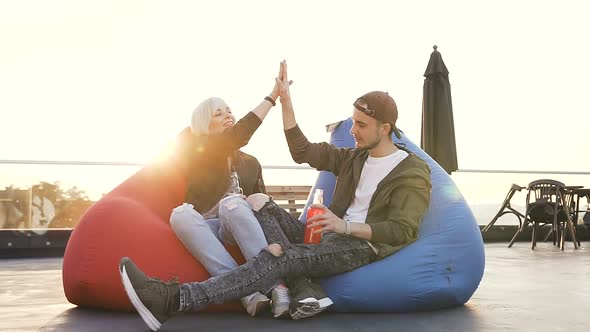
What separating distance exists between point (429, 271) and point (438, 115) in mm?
4614

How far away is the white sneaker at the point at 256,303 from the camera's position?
8.74ft

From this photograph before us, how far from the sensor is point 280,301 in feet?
8.50

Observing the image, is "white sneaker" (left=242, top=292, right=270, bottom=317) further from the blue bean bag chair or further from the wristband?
the wristband

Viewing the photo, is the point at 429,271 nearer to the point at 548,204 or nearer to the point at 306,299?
the point at 306,299

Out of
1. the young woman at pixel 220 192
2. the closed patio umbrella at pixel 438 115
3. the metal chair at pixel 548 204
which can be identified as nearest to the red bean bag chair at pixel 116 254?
the young woman at pixel 220 192

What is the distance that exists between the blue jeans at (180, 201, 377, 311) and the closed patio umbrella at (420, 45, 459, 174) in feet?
14.6

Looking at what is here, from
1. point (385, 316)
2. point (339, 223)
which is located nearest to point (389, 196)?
point (339, 223)

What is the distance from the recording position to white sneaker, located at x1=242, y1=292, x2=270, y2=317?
2664 millimetres

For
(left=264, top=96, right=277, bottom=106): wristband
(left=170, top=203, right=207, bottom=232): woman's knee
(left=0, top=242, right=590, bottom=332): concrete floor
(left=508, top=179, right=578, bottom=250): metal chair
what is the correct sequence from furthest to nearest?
(left=508, top=179, right=578, bottom=250): metal chair, (left=264, top=96, right=277, bottom=106): wristband, (left=170, top=203, right=207, bottom=232): woman's knee, (left=0, top=242, right=590, bottom=332): concrete floor

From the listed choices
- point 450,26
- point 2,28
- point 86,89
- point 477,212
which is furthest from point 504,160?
point 2,28

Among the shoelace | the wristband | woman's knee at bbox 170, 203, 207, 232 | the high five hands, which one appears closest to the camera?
the shoelace

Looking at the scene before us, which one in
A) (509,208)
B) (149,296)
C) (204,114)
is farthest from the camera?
(509,208)

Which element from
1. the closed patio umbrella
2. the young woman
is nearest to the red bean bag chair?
the young woman

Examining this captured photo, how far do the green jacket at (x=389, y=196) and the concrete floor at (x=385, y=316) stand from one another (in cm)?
31
